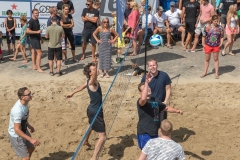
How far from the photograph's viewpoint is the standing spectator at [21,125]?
6.53m

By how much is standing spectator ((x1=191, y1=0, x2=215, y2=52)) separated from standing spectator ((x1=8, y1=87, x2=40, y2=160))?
8127 mm

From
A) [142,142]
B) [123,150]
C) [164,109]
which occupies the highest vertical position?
[164,109]

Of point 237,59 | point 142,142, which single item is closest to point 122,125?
point 142,142

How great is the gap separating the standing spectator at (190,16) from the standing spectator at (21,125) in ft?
26.4

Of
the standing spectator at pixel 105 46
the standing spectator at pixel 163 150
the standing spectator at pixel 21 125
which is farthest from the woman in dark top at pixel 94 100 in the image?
the standing spectator at pixel 105 46

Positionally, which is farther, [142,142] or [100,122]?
[100,122]

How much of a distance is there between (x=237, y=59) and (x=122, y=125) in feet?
17.8

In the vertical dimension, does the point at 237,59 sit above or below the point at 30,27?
below

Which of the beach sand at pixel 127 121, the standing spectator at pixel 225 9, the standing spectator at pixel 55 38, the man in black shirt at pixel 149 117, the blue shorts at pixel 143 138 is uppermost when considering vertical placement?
the standing spectator at pixel 225 9

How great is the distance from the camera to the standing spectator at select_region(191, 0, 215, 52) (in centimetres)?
1350

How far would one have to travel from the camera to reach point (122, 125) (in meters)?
9.23

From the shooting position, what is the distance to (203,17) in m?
13.6

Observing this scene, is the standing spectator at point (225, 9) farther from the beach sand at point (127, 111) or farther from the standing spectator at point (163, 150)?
the standing spectator at point (163, 150)

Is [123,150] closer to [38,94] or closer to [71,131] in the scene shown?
[71,131]
